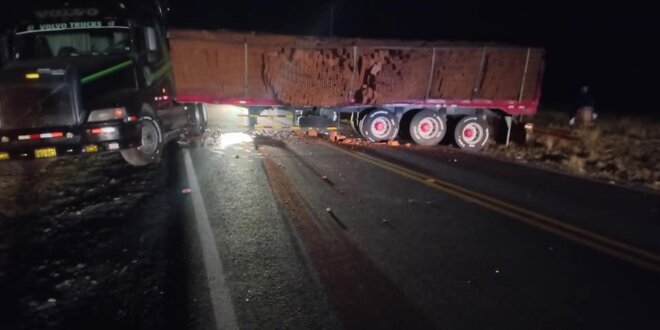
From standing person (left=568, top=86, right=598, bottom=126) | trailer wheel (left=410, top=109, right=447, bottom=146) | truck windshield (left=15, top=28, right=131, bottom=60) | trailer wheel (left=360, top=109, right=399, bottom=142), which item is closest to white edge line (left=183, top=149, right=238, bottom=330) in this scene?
truck windshield (left=15, top=28, right=131, bottom=60)

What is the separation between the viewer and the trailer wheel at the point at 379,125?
13.5 metres

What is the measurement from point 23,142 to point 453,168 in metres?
8.34

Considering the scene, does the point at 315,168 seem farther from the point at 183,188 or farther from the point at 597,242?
the point at 597,242

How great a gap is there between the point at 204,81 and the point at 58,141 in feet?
15.3

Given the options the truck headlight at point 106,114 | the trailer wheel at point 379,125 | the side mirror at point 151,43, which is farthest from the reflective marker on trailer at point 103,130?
the trailer wheel at point 379,125

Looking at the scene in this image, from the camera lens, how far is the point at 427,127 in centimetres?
1359

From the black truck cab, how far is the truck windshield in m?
0.02

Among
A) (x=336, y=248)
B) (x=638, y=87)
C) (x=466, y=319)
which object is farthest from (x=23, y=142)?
(x=638, y=87)

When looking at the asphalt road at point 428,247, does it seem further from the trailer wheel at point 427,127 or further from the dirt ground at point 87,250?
the trailer wheel at point 427,127

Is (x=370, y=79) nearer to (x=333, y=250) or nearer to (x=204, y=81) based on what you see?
(x=204, y=81)

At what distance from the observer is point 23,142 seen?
8.22 m

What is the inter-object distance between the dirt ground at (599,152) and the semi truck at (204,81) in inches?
50.0

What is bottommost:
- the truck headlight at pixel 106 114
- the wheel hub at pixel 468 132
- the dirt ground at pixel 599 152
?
the dirt ground at pixel 599 152

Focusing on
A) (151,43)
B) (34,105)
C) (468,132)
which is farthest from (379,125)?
(34,105)
